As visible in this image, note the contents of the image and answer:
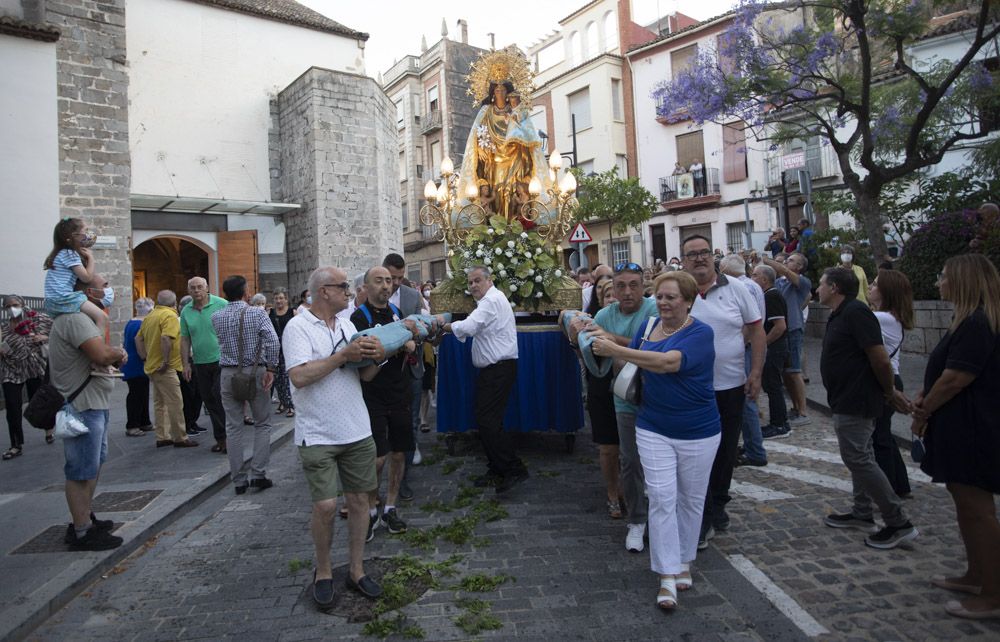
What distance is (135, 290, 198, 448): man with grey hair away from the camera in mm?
7688

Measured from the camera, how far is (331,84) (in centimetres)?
1730

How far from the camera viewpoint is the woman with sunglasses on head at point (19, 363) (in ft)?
24.4

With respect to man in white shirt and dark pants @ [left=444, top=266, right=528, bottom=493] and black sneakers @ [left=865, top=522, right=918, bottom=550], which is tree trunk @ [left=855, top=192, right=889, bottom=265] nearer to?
black sneakers @ [left=865, top=522, right=918, bottom=550]

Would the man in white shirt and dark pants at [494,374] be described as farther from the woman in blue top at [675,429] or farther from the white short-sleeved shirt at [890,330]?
the white short-sleeved shirt at [890,330]

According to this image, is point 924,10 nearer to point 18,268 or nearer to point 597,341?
point 597,341

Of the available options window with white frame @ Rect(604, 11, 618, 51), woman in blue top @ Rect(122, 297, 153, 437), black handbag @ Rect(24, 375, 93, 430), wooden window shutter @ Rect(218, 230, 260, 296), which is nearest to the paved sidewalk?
woman in blue top @ Rect(122, 297, 153, 437)

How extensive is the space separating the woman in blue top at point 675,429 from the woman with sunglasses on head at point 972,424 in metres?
1.13

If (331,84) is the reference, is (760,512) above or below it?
below

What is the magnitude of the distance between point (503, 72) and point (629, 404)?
5696mm

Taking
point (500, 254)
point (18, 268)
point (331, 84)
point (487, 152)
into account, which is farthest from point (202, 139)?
point (500, 254)

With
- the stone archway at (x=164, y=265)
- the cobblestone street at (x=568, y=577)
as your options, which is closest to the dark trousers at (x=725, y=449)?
the cobblestone street at (x=568, y=577)

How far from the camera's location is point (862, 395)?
4.07 meters

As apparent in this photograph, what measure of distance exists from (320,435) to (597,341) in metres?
1.65

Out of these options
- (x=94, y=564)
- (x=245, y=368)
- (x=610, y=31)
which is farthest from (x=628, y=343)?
(x=610, y=31)
